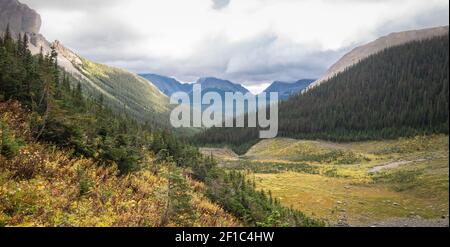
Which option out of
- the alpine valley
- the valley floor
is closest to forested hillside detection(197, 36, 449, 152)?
the alpine valley

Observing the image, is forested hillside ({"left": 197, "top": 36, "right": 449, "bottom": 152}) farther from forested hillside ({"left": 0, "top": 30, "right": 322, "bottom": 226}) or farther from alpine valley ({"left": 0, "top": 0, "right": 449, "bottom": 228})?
forested hillside ({"left": 0, "top": 30, "right": 322, "bottom": 226})

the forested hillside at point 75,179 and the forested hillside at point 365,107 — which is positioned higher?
the forested hillside at point 365,107

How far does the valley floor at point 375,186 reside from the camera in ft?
147

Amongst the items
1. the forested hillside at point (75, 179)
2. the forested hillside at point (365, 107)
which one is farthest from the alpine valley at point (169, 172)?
the forested hillside at point (365, 107)

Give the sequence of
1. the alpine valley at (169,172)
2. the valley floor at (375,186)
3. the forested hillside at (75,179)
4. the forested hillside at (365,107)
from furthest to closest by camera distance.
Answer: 1. the forested hillside at (365,107)
2. the valley floor at (375,186)
3. the alpine valley at (169,172)
4. the forested hillside at (75,179)

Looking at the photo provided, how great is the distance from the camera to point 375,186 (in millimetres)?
67062

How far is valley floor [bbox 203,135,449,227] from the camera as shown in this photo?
4482cm

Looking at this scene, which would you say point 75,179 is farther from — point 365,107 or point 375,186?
point 365,107

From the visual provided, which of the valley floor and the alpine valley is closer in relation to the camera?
the alpine valley

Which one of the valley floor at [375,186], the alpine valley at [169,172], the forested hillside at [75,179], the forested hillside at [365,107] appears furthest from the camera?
the forested hillside at [365,107]

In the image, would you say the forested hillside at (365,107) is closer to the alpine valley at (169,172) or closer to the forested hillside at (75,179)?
the alpine valley at (169,172)

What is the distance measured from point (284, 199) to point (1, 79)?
4529 centimetres

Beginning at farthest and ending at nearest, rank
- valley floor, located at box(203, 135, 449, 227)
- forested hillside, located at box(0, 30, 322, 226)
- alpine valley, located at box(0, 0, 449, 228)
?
valley floor, located at box(203, 135, 449, 227)
alpine valley, located at box(0, 0, 449, 228)
forested hillside, located at box(0, 30, 322, 226)

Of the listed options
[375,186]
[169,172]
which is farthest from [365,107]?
[169,172]
